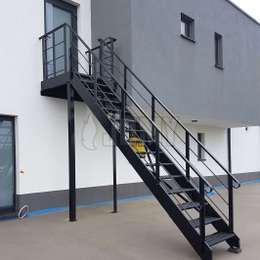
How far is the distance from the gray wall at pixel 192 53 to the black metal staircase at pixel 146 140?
563 mm

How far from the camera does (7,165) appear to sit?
25.1 feet

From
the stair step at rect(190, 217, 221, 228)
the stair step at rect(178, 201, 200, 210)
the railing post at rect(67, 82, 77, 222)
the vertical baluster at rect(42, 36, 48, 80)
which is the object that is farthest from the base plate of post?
the vertical baluster at rect(42, 36, 48, 80)

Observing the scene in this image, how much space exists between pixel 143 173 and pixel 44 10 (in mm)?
5090

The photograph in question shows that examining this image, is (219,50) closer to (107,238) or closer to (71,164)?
(71,164)

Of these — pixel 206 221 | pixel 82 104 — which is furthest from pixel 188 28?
pixel 206 221

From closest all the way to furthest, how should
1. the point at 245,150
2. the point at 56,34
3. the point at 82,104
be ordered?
the point at 56,34 < the point at 82,104 < the point at 245,150

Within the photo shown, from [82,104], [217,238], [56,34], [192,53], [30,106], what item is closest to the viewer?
[217,238]

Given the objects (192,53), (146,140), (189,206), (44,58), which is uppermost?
(192,53)

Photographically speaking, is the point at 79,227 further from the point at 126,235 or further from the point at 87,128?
the point at 87,128

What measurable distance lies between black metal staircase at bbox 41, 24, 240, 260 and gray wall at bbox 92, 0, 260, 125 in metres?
0.56

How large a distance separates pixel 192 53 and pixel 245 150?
7.62m

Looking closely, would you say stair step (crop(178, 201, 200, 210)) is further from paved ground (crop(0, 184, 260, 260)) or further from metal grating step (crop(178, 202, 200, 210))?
paved ground (crop(0, 184, 260, 260))

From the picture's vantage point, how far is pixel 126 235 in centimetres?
601

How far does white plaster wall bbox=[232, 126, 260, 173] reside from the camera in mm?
15809
